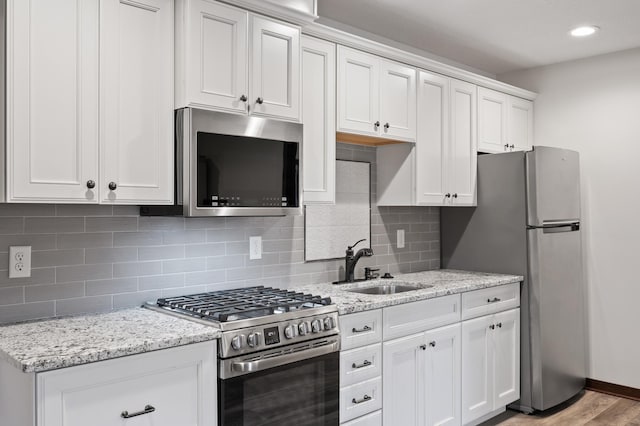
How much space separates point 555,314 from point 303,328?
227 cm

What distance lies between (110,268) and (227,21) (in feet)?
4.04

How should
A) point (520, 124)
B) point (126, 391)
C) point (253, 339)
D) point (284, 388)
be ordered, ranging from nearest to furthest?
point (126, 391)
point (253, 339)
point (284, 388)
point (520, 124)

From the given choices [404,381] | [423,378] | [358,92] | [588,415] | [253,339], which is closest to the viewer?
[253,339]

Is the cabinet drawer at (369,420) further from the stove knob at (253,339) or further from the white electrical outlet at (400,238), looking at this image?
the white electrical outlet at (400,238)

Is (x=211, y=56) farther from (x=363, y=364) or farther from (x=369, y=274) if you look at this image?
(x=369, y=274)

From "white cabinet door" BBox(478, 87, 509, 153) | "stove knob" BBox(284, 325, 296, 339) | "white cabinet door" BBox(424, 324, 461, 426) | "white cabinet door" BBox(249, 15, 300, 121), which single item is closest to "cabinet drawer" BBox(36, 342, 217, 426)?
"stove knob" BBox(284, 325, 296, 339)

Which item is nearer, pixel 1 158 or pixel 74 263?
pixel 1 158

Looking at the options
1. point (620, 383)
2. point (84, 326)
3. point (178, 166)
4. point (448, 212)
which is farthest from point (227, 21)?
point (620, 383)

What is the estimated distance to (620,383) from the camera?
4160mm

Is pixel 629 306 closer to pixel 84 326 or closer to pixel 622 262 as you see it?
pixel 622 262

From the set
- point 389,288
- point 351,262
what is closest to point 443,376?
point 389,288

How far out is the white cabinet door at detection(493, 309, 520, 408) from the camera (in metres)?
3.61

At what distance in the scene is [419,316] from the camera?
9.98 feet

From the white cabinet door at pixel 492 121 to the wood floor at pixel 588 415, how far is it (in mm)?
1882
